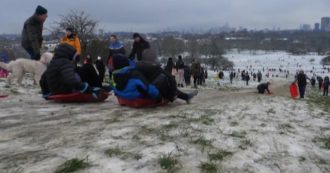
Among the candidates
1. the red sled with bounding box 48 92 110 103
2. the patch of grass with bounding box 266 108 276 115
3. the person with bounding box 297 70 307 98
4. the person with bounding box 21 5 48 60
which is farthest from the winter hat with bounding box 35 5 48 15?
the person with bounding box 297 70 307 98

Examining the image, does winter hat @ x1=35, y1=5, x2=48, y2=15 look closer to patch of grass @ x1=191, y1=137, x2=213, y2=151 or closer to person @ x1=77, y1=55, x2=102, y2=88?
person @ x1=77, y1=55, x2=102, y2=88

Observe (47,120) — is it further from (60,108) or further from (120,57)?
(120,57)

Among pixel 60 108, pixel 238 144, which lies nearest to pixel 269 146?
pixel 238 144

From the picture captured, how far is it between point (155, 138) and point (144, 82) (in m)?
3.26

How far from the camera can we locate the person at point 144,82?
966 centimetres

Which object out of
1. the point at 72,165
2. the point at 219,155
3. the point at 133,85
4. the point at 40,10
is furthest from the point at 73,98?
the point at 72,165

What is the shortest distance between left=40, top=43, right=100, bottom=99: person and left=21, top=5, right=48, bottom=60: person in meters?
2.01

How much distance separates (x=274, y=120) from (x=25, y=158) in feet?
17.6

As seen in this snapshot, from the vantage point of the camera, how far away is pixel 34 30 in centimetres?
1230

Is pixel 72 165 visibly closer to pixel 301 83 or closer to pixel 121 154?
pixel 121 154

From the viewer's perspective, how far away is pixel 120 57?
10430 mm

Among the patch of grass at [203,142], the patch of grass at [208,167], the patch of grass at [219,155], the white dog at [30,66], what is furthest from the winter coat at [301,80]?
the patch of grass at [208,167]

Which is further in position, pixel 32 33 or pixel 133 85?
pixel 32 33

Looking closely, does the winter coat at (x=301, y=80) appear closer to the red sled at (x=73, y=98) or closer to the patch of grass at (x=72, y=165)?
the red sled at (x=73, y=98)
